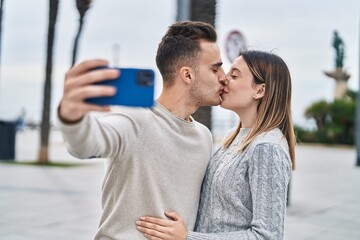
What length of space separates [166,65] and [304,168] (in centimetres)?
1407

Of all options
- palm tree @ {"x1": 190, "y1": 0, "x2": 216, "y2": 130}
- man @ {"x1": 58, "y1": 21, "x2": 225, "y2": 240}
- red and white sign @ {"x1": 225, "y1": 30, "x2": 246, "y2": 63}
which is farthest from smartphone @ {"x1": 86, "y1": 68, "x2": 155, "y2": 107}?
red and white sign @ {"x1": 225, "y1": 30, "x2": 246, "y2": 63}

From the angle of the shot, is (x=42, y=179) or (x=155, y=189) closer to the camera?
(x=155, y=189)

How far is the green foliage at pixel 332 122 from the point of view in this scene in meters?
29.0

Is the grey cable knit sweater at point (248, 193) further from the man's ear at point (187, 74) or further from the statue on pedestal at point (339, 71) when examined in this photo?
the statue on pedestal at point (339, 71)

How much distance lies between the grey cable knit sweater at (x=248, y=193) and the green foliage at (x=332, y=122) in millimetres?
27353

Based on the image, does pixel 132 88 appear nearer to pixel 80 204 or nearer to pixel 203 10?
pixel 203 10

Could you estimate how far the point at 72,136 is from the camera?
1.54 m

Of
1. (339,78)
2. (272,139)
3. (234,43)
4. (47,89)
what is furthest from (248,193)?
(339,78)

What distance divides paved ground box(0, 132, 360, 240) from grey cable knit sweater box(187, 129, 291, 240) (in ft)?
14.1

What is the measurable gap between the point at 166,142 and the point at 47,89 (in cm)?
1341

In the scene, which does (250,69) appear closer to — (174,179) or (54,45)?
Result: (174,179)

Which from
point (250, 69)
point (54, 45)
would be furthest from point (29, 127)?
point (250, 69)

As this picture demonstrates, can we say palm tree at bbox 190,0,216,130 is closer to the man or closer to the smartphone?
the man

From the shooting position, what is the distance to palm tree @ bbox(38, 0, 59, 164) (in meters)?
14.9
